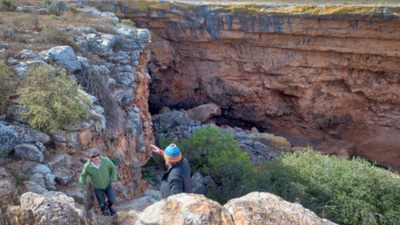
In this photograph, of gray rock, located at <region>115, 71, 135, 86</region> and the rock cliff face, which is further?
the rock cliff face

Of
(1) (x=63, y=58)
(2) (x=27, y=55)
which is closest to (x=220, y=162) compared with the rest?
A: (1) (x=63, y=58)

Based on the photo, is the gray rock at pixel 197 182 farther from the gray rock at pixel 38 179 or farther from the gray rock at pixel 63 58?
the gray rock at pixel 63 58

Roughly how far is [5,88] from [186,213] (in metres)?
3.93

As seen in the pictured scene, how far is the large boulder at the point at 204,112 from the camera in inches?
645

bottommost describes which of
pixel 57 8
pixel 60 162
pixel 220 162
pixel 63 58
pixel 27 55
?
pixel 220 162

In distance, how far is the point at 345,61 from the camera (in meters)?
14.2

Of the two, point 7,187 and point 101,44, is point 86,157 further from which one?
point 101,44

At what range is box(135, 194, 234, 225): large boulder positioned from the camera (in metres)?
2.43

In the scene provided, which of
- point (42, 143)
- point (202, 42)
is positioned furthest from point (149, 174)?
point (202, 42)

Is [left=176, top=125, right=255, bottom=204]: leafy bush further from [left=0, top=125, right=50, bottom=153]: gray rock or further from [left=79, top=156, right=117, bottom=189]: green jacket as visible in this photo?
[left=0, top=125, right=50, bottom=153]: gray rock

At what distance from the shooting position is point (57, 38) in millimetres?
6605

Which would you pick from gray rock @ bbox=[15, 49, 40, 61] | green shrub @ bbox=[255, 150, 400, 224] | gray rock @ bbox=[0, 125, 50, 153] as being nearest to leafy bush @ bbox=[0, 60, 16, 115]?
gray rock @ bbox=[0, 125, 50, 153]

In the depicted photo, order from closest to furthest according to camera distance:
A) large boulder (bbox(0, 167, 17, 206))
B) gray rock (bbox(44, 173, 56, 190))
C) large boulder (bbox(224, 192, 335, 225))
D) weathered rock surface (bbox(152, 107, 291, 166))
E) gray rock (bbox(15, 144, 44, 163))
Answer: large boulder (bbox(224, 192, 335, 225))
large boulder (bbox(0, 167, 17, 206))
gray rock (bbox(44, 173, 56, 190))
gray rock (bbox(15, 144, 44, 163))
weathered rock surface (bbox(152, 107, 291, 166))

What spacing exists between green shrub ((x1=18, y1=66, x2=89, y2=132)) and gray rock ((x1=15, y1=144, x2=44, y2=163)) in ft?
1.30
